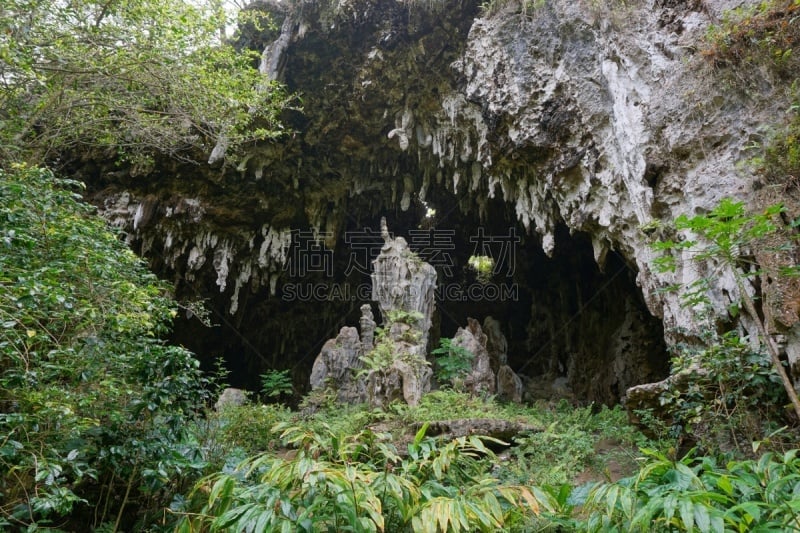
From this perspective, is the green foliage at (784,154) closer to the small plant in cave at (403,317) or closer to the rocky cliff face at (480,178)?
the rocky cliff face at (480,178)

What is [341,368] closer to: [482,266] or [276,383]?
[276,383]

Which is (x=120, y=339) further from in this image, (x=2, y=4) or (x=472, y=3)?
(x=472, y=3)

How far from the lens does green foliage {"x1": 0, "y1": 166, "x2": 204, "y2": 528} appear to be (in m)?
2.55

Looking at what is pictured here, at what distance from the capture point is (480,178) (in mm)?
9641

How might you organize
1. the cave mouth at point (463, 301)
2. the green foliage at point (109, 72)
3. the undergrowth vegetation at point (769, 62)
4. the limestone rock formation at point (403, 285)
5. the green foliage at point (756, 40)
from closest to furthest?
the undergrowth vegetation at point (769, 62) → the green foliage at point (756, 40) → the green foliage at point (109, 72) → the limestone rock formation at point (403, 285) → the cave mouth at point (463, 301)

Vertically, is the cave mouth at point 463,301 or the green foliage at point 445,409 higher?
the cave mouth at point 463,301

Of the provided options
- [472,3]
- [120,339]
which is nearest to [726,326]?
[120,339]

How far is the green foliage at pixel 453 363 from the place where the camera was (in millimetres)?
8398

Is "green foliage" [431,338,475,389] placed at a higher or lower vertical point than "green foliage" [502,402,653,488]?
higher

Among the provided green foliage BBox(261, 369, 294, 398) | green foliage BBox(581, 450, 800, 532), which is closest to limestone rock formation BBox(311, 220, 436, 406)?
green foliage BBox(261, 369, 294, 398)

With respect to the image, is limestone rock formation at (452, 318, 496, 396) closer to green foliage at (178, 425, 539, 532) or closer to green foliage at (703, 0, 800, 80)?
green foliage at (178, 425, 539, 532)

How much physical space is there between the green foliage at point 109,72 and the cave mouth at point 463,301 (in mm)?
5398

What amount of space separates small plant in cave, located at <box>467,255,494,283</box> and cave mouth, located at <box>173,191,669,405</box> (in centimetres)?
7

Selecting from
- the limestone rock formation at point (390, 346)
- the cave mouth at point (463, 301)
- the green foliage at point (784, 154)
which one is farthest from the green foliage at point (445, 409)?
the cave mouth at point (463, 301)
